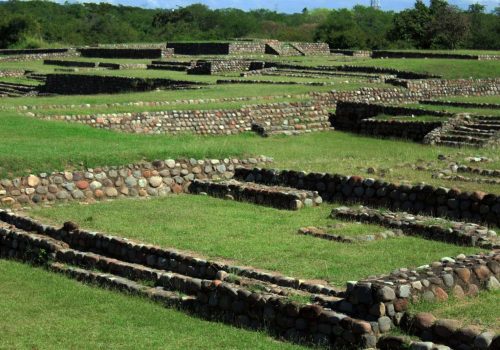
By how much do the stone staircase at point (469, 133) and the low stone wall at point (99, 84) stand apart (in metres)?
9.83

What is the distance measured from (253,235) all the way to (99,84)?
21679 mm

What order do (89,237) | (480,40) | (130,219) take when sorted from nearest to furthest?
(89,237) < (130,219) < (480,40)

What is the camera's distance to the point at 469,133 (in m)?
22.4

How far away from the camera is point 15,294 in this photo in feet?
34.5

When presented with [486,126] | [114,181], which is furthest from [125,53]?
[114,181]

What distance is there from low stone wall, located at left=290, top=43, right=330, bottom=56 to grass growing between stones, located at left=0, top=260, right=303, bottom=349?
3848cm

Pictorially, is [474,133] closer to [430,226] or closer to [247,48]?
[430,226]

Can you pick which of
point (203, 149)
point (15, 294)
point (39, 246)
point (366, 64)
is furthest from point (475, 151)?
point (366, 64)

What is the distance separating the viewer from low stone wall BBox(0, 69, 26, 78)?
39.7 m

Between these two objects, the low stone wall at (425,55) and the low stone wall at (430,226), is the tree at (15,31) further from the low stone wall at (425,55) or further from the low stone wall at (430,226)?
the low stone wall at (430,226)

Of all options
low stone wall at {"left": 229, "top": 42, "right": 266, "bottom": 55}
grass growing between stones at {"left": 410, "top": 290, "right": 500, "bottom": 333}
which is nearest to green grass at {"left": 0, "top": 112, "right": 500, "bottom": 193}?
grass growing between stones at {"left": 410, "top": 290, "right": 500, "bottom": 333}

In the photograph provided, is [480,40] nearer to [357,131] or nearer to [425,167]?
[357,131]

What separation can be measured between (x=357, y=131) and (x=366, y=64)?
37.0 ft

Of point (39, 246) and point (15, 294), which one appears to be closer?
point (15, 294)
